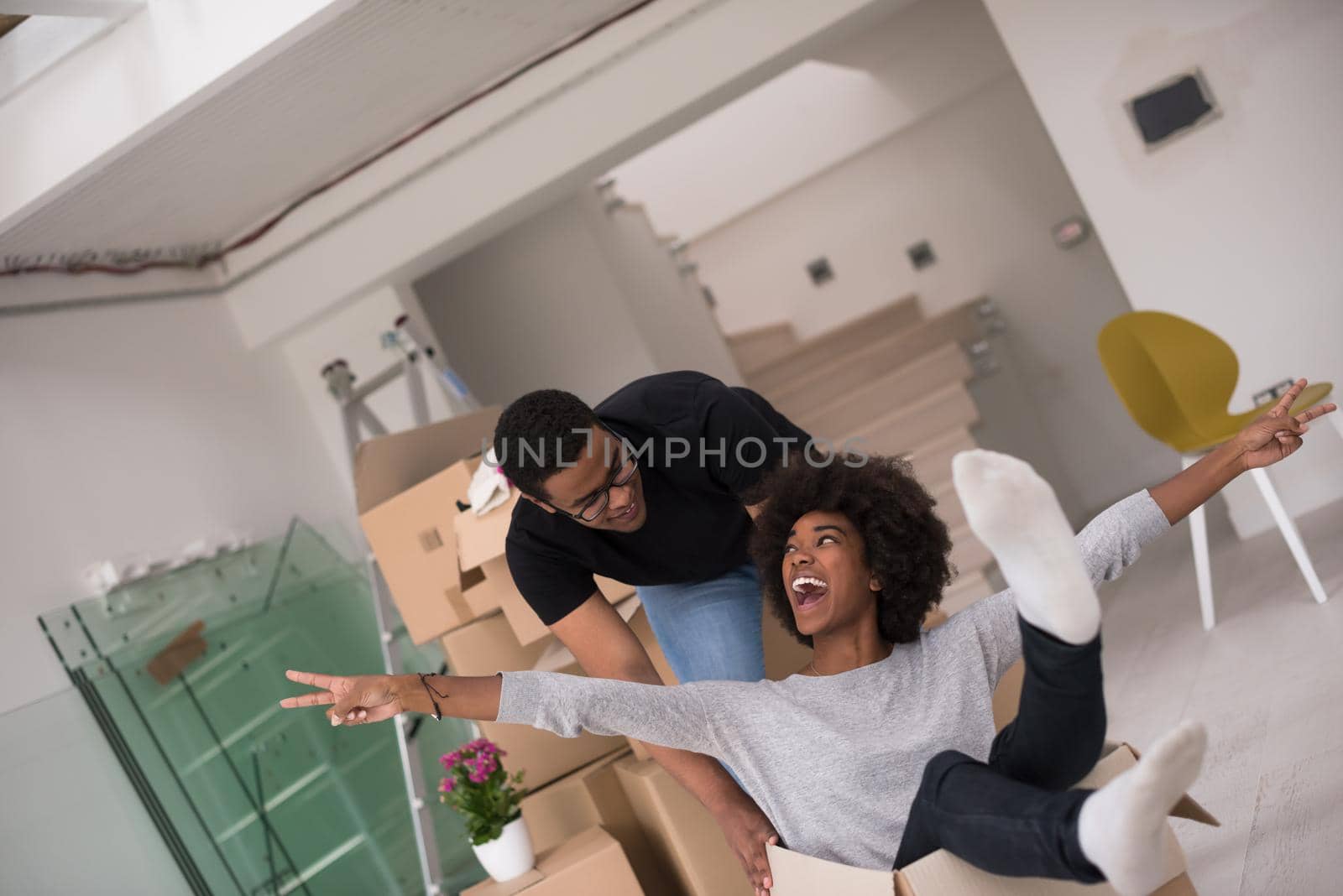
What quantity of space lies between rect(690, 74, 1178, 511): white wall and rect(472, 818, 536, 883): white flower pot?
14.0 feet

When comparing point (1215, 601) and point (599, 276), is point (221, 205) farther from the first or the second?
point (1215, 601)

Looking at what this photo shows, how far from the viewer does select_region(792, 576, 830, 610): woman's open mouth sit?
1.64 meters

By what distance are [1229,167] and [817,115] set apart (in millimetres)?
2836

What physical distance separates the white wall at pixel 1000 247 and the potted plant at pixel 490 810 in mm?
4203

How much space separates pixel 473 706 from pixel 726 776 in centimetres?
47

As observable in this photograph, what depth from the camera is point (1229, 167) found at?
3.79 metres

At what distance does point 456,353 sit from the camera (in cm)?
536

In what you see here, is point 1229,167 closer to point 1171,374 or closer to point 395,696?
point 1171,374

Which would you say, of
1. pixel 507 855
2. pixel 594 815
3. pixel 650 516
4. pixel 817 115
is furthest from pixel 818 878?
pixel 817 115

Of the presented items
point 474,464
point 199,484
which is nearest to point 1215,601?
point 474,464

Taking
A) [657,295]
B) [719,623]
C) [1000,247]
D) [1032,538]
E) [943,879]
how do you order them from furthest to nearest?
1. [1000,247]
2. [657,295]
3. [719,623]
4. [943,879]
5. [1032,538]

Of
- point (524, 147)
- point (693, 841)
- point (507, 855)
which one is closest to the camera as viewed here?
point (693, 841)

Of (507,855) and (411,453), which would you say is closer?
(507,855)

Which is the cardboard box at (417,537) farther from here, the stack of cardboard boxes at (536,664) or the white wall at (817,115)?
the white wall at (817,115)
